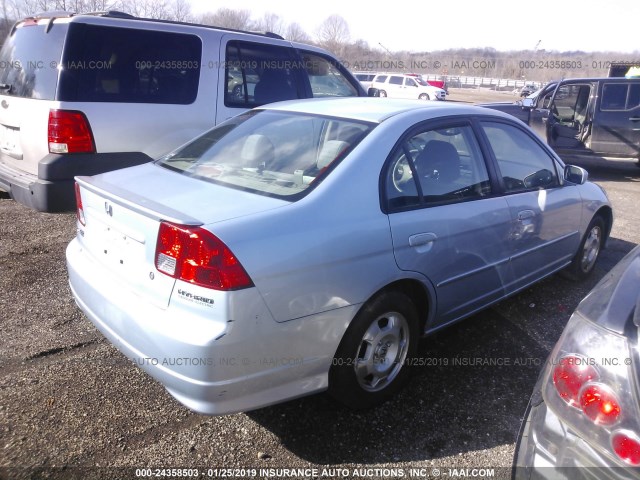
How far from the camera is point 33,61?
451 cm

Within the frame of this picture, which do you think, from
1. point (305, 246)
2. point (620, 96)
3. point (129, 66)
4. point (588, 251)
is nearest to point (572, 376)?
point (305, 246)

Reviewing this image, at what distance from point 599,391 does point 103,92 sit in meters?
4.27

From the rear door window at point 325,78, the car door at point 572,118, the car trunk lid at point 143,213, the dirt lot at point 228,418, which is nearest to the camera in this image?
the car trunk lid at point 143,213

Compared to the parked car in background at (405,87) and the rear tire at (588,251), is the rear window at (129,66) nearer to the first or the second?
the rear tire at (588,251)

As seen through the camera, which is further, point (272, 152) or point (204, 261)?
point (272, 152)

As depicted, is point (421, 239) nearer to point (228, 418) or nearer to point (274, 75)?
point (228, 418)

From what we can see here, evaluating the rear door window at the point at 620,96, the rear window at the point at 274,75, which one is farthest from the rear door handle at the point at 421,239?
the rear door window at the point at 620,96

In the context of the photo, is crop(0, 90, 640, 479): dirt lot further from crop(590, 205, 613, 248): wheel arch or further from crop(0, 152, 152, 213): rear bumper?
crop(590, 205, 613, 248): wheel arch

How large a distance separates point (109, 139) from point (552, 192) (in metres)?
3.65

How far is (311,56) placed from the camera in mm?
6180

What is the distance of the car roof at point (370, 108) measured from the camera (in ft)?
9.93

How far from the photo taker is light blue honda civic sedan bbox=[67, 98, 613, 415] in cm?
213

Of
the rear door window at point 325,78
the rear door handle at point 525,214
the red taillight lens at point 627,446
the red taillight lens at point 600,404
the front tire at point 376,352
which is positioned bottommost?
the front tire at point 376,352

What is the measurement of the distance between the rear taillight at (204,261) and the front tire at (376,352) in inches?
27.9
